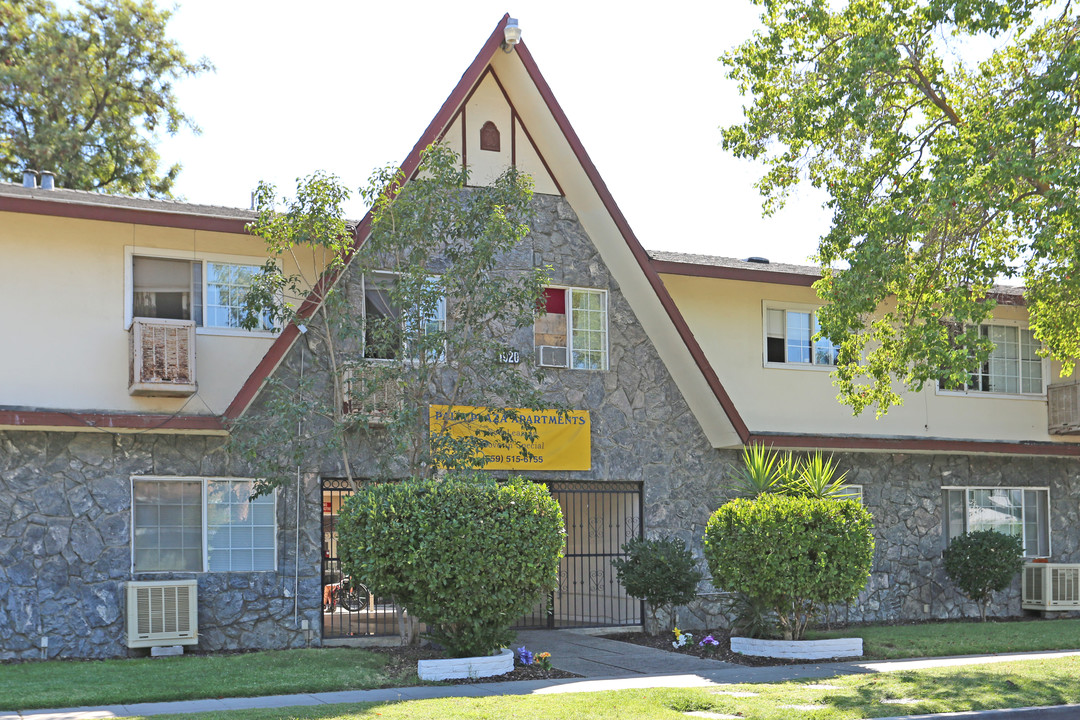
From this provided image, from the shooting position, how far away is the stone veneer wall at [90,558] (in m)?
13.2

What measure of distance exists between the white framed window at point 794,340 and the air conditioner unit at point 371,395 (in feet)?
23.8

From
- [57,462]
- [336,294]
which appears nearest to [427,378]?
[336,294]

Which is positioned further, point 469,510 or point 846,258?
point 846,258

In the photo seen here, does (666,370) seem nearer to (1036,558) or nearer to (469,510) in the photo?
(469,510)

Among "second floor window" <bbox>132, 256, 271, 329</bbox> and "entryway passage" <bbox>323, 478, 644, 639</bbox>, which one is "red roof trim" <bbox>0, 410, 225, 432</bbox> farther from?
"entryway passage" <bbox>323, 478, 644, 639</bbox>

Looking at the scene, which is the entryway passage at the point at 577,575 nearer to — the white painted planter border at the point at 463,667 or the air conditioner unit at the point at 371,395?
the air conditioner unit at the point at 371,395

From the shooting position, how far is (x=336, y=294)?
1369cm

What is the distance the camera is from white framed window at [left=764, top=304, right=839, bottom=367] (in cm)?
1866

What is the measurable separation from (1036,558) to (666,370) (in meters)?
8.23

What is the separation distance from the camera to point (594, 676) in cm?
1215

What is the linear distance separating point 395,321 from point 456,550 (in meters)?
3.37

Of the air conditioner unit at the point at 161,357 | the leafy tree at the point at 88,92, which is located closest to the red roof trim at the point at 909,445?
the air conditioner unit at the point at 161,357

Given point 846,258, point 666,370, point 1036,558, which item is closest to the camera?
point 846,258

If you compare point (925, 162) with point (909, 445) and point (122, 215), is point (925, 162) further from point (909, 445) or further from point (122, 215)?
point (122, 215)
